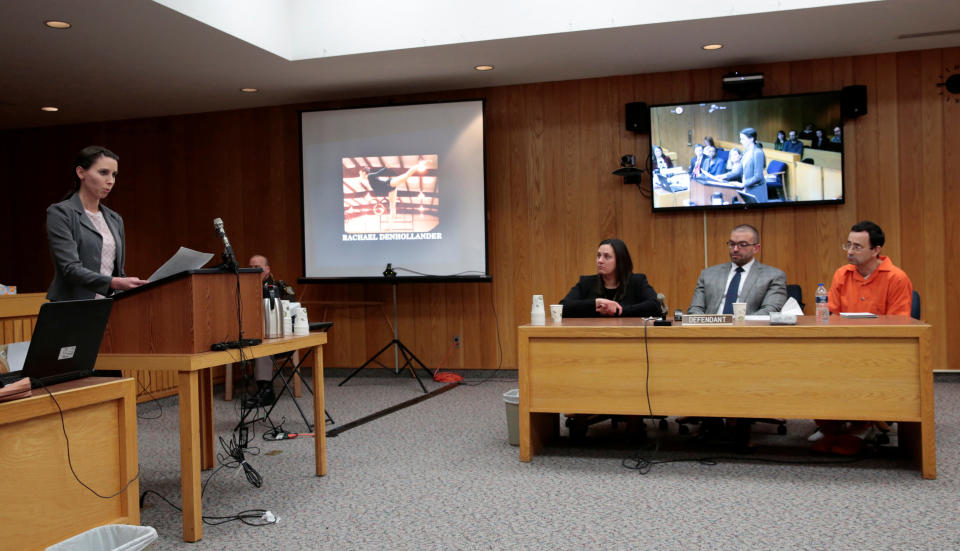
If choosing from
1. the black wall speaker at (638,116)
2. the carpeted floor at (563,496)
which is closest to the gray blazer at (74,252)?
the carpeted floor at (563,496)

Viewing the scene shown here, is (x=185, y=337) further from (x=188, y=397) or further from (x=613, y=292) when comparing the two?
(x=613, y=292)

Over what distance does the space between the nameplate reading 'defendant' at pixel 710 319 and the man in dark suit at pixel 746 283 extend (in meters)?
0.74

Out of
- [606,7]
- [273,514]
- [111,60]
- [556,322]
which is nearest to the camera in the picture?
[273,514]

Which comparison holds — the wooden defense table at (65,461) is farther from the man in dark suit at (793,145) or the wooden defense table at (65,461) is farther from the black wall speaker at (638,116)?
the man in dark suit at (793,145)

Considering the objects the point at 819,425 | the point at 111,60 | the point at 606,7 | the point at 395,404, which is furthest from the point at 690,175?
the point at 111,60

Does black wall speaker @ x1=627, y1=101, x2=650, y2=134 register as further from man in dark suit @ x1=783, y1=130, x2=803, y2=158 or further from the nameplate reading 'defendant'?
the nameplate reading 'defendant'

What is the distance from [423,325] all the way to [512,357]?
874 millimetres

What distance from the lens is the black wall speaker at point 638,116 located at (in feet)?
19.6

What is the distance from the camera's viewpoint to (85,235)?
9.76ft

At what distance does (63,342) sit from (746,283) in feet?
11.1

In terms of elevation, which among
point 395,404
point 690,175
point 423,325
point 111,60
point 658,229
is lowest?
point 395,404

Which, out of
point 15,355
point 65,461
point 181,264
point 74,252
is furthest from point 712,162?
point 65,461

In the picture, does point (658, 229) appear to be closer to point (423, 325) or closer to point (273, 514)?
point (423, 325)

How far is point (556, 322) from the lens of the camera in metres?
3.79
